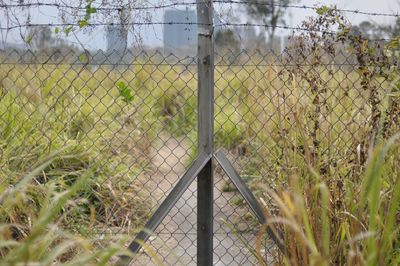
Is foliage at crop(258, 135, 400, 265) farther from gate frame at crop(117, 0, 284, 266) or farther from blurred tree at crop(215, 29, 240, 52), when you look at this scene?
blurred tree at crop(215, 29, 240, 52)

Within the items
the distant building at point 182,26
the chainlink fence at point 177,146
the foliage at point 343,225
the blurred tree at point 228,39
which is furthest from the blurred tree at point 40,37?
the foliage at point 343,225

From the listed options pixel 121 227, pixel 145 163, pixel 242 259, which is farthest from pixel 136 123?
pixel 242 259

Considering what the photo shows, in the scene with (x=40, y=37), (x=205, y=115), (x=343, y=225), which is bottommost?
(x=343, y=225)

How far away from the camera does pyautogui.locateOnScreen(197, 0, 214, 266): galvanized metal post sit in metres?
3.05

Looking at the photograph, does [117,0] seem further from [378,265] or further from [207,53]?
[378,265]

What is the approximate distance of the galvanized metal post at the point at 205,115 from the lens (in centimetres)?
305

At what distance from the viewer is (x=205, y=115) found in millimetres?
3092

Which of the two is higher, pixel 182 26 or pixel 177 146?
pixel 182 26

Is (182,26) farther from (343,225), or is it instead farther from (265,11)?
(265,11)

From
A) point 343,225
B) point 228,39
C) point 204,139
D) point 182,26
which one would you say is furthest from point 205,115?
point 228,39

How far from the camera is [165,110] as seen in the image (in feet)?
27.1

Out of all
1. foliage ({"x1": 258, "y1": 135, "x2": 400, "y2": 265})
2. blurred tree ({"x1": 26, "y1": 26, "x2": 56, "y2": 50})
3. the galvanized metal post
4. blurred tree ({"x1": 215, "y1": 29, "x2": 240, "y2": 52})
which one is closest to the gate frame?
the galvanized metal post

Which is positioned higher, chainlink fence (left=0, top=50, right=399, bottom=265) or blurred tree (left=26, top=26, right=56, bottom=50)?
blurred tree (left=26, top=26, right=56, bottom=50)

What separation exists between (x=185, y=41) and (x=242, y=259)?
138cm
